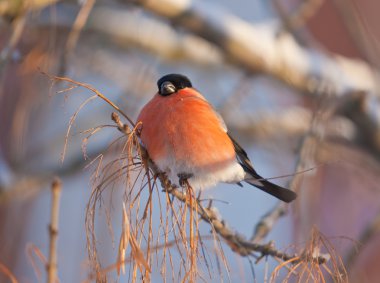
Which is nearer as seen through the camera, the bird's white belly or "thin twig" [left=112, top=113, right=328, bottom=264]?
"thin twig" [left=112, top=113, right=328, bottom=264]

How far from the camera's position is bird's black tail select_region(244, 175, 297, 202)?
1461 mm

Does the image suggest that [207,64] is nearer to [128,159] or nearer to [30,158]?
[30,158]

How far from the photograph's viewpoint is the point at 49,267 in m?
0.74

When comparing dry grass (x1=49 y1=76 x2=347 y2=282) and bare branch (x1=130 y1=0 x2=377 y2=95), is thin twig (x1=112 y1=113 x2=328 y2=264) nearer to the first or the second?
dry grass (x1=49 y1=76 x2=347 y2=282)

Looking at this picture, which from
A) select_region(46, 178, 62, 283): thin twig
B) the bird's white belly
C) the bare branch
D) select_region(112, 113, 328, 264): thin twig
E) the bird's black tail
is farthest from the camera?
the bare branch

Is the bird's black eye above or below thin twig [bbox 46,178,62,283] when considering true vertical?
above

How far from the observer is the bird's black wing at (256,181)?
4.89 feet

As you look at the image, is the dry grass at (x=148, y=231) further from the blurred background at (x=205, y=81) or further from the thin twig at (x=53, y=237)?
the blurred background at (x=205, y=81)

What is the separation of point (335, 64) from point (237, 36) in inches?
19.2

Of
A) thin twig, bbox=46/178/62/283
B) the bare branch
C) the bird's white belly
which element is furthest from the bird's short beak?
thin twig, bbox=46/178/62/283

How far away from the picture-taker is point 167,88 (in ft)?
4.94

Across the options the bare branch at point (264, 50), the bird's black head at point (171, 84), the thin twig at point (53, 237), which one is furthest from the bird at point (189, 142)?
the bare branch at point (264, 50)

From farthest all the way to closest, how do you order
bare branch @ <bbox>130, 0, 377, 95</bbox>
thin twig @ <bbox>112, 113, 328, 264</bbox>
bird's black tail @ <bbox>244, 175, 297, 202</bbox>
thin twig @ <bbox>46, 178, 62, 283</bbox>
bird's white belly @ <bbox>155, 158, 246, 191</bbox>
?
bare branch @ <bbox>130, 0, 377, 95</bbox>
bird's black tail @ <bbox>244, 175, 297, 202</bbox>
bird's white belly @ <bbox>155, 158, 246, 191</bbox>
thin twig @ <bbox>112, 113, 328, 264</bbox>
thin twig @ <bbox>46, 178, 62, 283</bbox>

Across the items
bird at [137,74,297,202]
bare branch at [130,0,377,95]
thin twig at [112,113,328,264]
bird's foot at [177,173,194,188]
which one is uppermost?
bare branch at [130,0,377,95]
